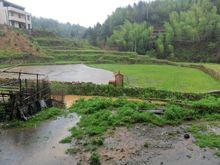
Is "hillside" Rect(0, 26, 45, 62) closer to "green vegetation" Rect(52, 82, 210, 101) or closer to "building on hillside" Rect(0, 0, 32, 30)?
"building on hillside" Rect(0, 0, 32, 30)

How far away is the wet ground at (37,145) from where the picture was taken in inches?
516

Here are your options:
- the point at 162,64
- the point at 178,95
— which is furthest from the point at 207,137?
the point at 162,64

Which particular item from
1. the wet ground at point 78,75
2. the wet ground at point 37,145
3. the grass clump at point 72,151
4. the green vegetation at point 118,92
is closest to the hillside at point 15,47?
the wet ground at point 78,75

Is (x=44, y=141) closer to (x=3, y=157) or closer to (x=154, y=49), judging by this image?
(x=3, y=157)

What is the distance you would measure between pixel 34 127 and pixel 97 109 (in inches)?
176

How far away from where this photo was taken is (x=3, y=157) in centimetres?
1342

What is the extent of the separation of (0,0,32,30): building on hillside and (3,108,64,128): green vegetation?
5373 centimetres

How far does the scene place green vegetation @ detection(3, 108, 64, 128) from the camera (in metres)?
17.3

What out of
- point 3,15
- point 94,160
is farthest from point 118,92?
point 3,15

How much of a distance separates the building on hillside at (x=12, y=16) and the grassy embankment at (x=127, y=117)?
179 feet

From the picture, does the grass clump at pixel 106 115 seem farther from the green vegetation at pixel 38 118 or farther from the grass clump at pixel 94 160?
the grass clump at pixel 94 160

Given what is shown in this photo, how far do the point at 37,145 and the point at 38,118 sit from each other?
4.00 metres

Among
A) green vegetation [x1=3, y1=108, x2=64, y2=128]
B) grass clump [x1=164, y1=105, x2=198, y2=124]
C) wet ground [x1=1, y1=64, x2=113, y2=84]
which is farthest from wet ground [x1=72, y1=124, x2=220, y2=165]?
wet ground [x1=1, y1=64, x2=113, y2=84]

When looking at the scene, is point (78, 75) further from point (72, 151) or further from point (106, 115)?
point (72, 151)
